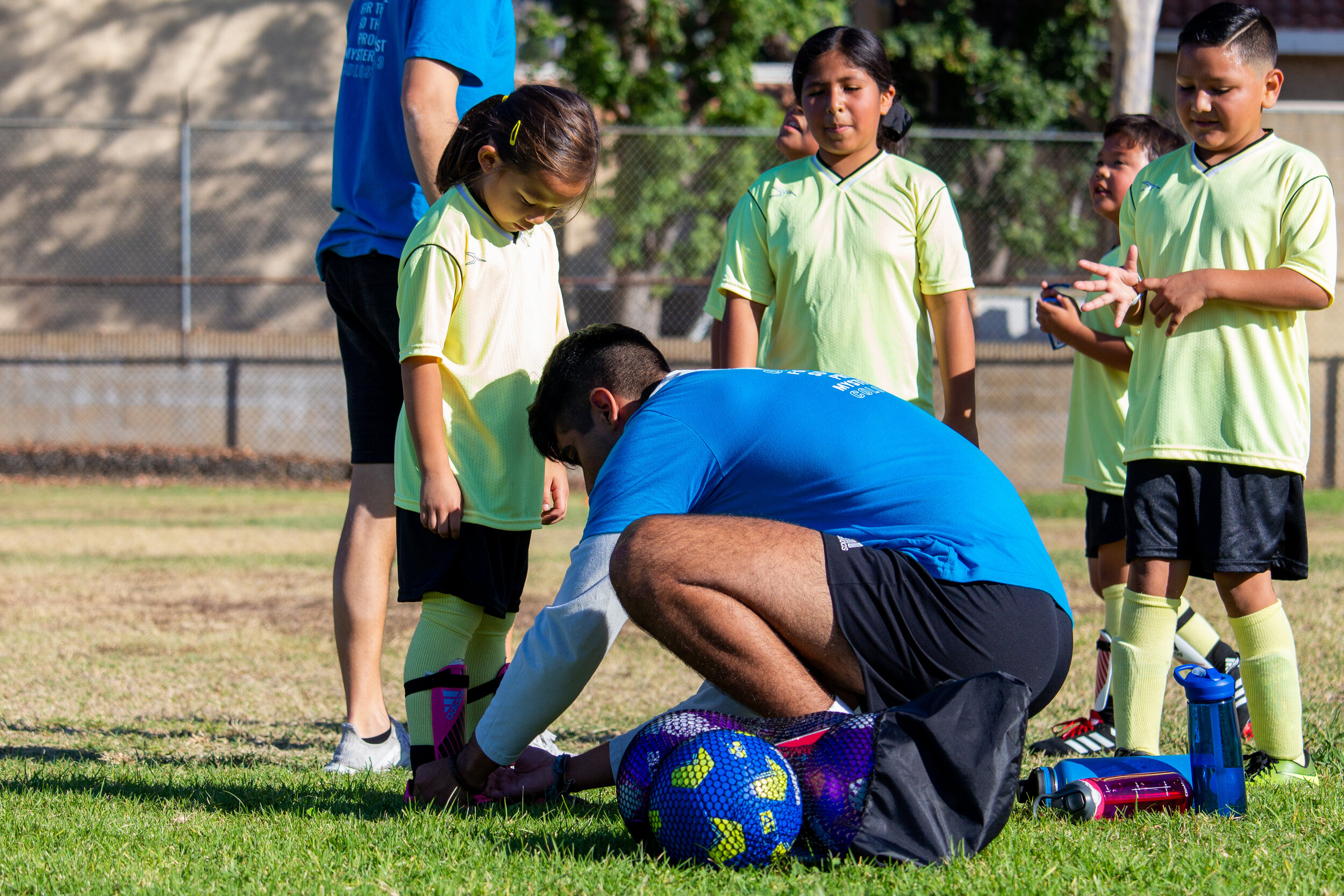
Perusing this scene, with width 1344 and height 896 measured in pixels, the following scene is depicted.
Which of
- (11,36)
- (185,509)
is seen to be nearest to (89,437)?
(185,509)

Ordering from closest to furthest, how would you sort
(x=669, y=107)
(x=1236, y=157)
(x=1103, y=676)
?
(x=1236, y=157)
(x=1103, y=676)
(x=669, y=107)

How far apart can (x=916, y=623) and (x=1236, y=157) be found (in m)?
1.74

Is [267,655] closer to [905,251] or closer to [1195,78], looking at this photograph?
[905,251]

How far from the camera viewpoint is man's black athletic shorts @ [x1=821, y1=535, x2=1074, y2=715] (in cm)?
270

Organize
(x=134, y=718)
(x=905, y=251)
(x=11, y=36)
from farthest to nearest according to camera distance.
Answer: (x=11, y=36) → (x=134, y=718) → (x=905, y=251)

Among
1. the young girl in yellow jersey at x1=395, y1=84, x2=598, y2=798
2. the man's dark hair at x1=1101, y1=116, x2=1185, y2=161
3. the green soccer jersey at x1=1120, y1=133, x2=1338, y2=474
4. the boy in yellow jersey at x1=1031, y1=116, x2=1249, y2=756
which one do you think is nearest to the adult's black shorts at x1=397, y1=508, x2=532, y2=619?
the young girl in yellow jersey at x1=395, y1=84, x2=598, y2=798

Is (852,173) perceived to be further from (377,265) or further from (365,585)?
(365,585)

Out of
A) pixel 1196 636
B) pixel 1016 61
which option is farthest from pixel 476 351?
pixel 1016 61

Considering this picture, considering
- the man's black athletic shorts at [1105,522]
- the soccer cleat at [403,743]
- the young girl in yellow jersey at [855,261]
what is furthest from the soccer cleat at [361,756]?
the man's black athletic shorts at [1105,522]

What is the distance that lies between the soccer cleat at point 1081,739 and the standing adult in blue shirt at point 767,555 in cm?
85

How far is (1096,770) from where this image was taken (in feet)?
9.59

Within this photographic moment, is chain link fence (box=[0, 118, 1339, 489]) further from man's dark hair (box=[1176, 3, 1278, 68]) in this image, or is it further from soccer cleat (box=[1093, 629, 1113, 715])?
man's dark hair (box=[1176, 3, 1278, 68])

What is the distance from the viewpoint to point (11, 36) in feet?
54.0

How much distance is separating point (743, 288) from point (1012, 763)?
183cm
